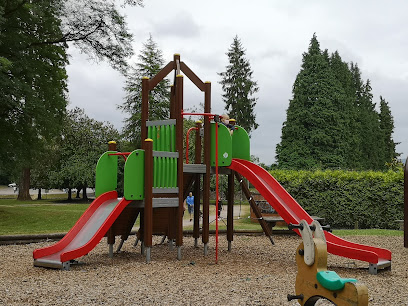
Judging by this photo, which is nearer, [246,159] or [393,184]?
[246,159]

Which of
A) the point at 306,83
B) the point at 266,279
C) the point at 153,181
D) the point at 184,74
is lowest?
the point at 266,279

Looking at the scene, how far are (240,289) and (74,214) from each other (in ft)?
56.7

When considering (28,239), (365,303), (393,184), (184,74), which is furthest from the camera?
(393,184)

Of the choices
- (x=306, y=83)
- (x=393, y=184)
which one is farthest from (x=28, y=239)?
(x=306, y=83)

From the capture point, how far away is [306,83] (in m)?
35.0

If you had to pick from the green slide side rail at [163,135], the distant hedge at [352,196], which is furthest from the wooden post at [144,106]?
the distant hedge at [352,196]

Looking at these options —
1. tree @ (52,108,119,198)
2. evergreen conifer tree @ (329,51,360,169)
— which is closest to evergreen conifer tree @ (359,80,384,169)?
evergreen conifer tree @ (329,51,360,169)

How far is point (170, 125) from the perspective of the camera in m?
9.18

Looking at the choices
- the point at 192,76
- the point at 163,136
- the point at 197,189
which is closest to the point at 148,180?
the point at 163,136

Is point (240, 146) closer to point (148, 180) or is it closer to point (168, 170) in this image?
point (168, 170)

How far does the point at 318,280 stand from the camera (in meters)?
4.38

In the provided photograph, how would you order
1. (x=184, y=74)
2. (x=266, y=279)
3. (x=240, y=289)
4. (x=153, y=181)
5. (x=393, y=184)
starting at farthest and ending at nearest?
(x=393, y=184) < (x=184, y=74) < (x=153, y=181) < (x=266, y=279) < (x=240, y=289)

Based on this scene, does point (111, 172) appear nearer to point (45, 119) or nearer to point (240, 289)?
point (240, 289)

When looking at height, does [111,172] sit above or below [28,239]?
above
